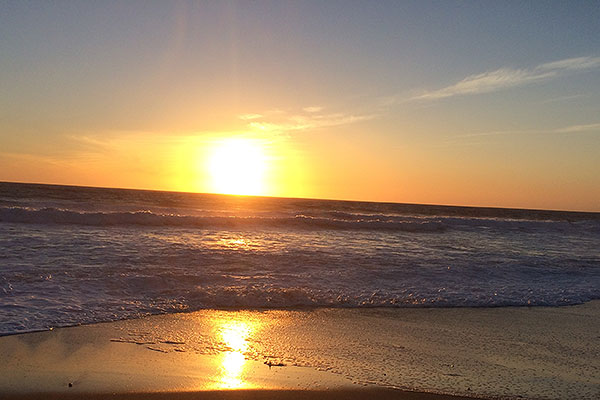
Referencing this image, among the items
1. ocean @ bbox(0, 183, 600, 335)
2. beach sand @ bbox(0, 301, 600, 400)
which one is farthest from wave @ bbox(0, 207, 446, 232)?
beach sand @ bbox(0, 301, 600, 400)

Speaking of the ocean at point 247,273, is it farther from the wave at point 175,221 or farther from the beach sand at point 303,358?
the wave at point 175,221

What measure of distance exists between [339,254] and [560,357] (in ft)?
28.3

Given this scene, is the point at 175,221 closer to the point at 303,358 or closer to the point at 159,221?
the point at 159,221

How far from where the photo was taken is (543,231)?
94.9ft

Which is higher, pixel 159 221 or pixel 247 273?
pixel 159 221

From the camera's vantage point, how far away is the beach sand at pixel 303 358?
4.30 metres

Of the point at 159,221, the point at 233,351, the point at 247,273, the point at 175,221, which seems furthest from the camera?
the point at 175,221

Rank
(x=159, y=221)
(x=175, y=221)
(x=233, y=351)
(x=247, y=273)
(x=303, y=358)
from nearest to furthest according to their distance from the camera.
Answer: (x=303, y=358), (x=233, y=351), (x=247, y=273), (x=159, y=221), (x=175, y=221)

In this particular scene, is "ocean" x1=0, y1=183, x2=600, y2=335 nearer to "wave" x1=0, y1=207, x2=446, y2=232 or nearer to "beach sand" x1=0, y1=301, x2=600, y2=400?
"beach sand" x1=0, y1=301, x2=600, y2=400

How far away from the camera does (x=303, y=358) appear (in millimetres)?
5184

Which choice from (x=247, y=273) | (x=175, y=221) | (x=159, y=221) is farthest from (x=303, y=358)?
(x=175, y=221)

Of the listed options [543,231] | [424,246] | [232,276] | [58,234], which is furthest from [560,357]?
[543,231]

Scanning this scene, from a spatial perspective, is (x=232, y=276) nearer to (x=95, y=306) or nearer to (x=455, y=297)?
(x=95, y=306)

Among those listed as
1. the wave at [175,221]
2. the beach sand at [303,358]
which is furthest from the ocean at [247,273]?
the wave at [175,221]
